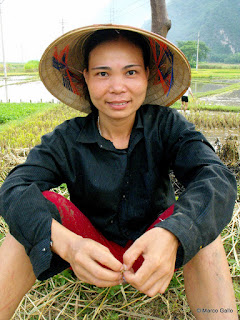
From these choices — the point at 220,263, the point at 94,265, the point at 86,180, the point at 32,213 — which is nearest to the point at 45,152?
the point at 86,180

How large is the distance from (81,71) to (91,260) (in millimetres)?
1122

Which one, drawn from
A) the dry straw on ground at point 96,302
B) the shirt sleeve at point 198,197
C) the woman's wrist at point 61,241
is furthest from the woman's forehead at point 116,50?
the dry straw on ground at point 96,302

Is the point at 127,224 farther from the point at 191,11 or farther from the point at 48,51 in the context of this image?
the point at 191,11

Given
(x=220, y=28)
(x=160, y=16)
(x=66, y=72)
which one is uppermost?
(x=220, y=28)

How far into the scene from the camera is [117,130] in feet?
5.05

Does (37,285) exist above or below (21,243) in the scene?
below

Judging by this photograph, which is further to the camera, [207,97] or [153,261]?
[207,97]

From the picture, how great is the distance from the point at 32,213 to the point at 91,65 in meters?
0.71

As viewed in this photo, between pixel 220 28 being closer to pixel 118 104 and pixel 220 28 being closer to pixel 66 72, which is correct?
pixel 66 72

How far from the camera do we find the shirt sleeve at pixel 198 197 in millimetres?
1029

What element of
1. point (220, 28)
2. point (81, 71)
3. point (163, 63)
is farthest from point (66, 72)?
point (220, 28)

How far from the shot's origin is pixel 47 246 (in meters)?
1.09

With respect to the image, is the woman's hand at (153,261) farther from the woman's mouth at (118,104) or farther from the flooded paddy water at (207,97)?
the flooded paddy water at (207,97)

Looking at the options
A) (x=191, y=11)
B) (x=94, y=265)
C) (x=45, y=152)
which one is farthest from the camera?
(x=191, y=11)
